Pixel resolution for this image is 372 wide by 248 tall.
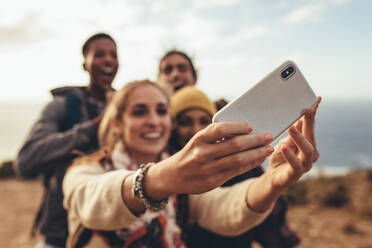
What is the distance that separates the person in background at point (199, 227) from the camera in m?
1.83

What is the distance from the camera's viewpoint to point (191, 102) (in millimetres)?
1968

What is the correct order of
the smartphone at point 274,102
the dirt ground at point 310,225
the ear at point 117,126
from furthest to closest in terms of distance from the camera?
1. the dirt ground at point 310,225
2. the ear at point 117,126
3. the smartphone at point 274,102

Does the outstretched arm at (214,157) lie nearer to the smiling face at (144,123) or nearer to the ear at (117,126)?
the smiling face at (144,123)

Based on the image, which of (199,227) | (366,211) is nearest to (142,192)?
(199,227)

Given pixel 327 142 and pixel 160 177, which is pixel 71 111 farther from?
pixel 327 142

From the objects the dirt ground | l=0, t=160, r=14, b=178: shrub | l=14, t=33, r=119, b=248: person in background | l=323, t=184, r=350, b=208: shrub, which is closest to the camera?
l=14, t=33, r=119, b=248: person in background

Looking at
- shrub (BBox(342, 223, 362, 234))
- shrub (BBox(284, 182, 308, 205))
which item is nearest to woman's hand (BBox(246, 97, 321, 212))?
shrub (BBox(342, 223, 362, 234))

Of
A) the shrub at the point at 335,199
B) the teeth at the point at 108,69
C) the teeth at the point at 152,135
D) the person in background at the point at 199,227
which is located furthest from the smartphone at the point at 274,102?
the shrub at the point at 335,199

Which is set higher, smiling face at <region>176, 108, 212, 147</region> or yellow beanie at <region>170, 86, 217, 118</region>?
yellow beanie at <region>170, 86, 217, 118</region>

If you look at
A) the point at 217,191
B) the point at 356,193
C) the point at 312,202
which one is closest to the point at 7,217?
the point at 217,191

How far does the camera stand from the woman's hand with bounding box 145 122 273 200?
716 mm

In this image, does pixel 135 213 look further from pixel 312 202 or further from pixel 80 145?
pixel 312 202

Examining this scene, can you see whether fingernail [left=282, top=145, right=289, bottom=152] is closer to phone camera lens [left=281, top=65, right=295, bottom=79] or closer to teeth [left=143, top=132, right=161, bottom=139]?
phone camera lens [left=281, top=65, right=295, bottom=79]

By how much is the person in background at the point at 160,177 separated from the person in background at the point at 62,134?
202 mm
